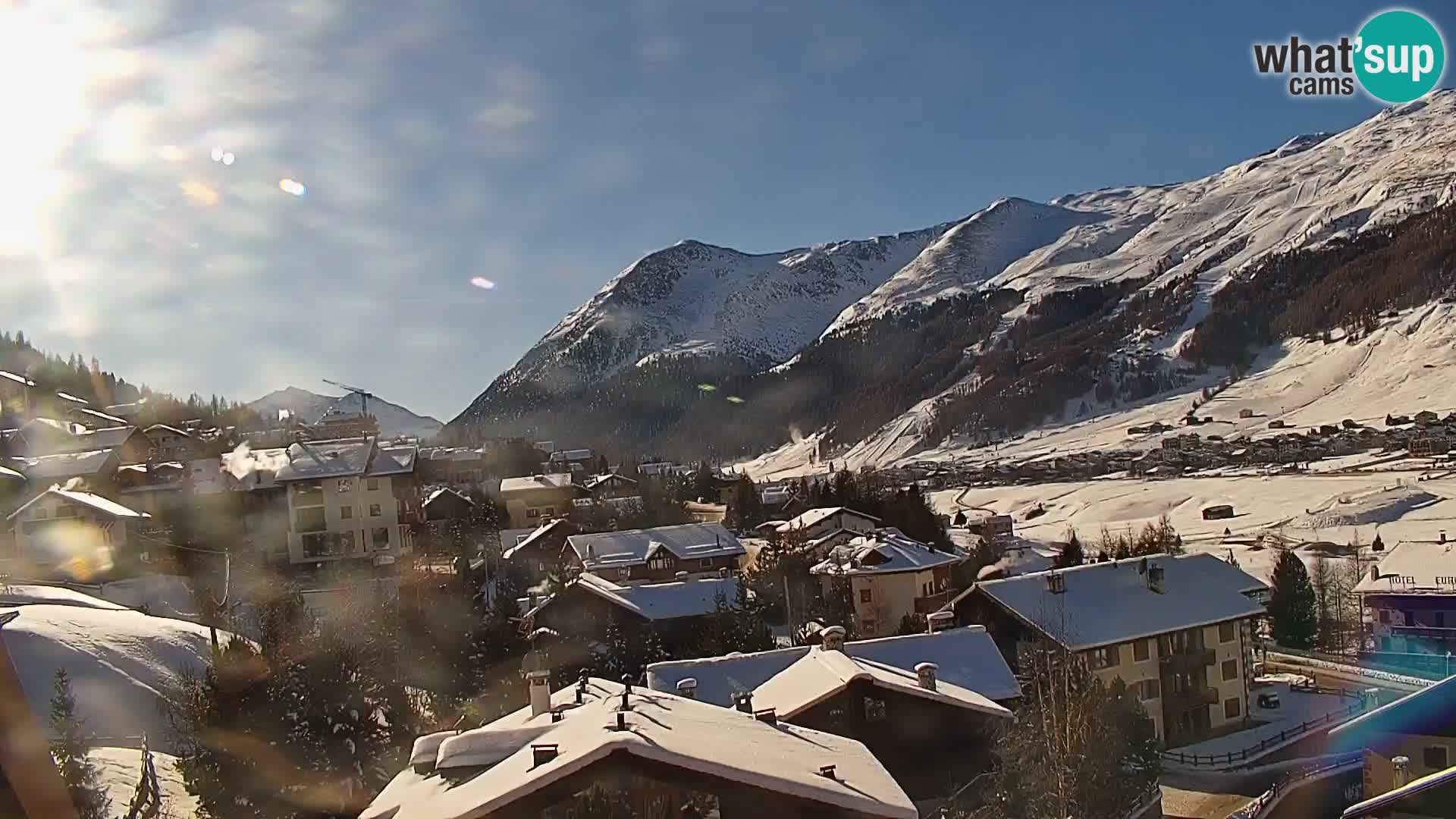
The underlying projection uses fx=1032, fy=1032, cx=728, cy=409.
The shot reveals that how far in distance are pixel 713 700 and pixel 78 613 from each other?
1587cm

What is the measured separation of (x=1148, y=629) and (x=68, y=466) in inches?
1650

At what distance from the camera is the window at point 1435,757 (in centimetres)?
1570

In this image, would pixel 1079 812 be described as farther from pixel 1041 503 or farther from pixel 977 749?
pixel 1041 503

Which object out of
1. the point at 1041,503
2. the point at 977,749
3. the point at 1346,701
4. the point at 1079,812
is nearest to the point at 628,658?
the point at 977,749

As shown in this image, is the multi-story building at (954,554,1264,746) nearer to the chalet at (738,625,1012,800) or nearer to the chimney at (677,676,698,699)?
the chalet at (738,625,1012,800)

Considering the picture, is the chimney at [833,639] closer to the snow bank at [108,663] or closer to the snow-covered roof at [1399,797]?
the snow-covered roof at [1399,797]

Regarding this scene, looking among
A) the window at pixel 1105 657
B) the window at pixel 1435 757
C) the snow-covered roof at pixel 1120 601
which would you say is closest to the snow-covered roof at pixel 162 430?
the snow-covered roof at pixel 1120 601

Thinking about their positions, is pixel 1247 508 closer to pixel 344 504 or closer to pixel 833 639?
pixel 344 504

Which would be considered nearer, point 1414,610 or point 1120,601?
point 1120,601

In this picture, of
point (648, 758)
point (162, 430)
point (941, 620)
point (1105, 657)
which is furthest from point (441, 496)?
point (648, 758)

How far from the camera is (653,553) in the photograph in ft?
146

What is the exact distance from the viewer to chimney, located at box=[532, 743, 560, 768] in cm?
1033

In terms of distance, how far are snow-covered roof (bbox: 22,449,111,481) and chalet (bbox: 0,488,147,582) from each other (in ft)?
20.3

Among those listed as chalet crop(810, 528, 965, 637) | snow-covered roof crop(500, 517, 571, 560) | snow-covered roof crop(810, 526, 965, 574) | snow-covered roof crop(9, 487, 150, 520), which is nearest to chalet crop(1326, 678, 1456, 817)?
chalet crop(810, 528, 965, 637)
